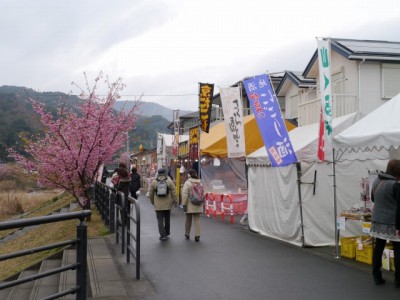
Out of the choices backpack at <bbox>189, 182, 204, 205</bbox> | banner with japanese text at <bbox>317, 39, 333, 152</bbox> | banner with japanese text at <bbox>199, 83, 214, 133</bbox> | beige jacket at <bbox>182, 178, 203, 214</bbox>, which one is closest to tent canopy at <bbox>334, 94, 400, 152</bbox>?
banner with japanese text at <bbox>317, 39, 333, 152</bbox>

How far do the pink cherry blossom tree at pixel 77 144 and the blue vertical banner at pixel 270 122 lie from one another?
5.13m

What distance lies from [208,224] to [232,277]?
23.8 feet

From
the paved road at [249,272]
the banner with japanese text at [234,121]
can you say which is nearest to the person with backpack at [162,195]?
the paved road at [249,272]

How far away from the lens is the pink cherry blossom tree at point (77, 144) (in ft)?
43.9

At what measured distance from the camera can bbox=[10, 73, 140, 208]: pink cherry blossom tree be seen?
13391 millimetres

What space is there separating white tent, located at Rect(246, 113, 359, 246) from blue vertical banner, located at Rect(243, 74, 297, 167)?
384mm

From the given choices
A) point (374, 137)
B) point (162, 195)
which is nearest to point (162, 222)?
point (162, 195)

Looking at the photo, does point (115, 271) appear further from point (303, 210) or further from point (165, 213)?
point (303, 210)

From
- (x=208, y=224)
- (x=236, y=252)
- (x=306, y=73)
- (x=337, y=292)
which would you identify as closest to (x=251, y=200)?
(x=208, y=224)

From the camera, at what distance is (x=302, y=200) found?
32.9 feet

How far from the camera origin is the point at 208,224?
14.5m

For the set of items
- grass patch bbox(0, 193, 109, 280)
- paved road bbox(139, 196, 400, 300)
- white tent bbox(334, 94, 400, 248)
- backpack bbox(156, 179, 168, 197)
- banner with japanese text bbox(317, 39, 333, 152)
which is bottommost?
grass patch bbox(0, 193, 109, 280)

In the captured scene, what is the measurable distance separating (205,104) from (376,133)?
11.6 meters

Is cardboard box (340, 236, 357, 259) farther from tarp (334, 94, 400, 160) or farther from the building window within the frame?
the building window
